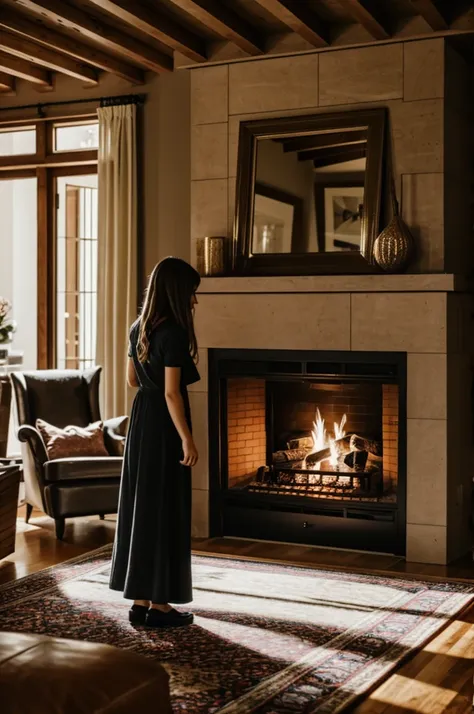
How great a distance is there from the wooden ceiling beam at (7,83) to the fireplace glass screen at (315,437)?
2.94m

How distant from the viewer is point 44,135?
7.68 metres

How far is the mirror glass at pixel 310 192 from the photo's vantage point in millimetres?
6012

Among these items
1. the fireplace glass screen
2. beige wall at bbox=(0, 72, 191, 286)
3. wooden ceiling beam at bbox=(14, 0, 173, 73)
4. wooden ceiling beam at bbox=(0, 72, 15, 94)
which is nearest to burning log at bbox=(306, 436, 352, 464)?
the fireplace glass screen

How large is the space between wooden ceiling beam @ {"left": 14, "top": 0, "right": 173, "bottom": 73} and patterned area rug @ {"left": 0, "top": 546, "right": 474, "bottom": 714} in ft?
9.92

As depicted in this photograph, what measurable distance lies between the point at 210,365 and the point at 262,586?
5.49ft

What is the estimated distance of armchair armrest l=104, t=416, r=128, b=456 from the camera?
667cm

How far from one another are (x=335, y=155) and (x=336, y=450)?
70.5 inches

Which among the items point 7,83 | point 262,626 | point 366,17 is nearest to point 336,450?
point 262,626

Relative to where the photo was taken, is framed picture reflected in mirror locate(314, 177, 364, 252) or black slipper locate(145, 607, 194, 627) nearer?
black slipper locate(145, 607, 194, 627)

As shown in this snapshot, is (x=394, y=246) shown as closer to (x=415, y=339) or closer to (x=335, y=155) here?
(x=415, y=339)

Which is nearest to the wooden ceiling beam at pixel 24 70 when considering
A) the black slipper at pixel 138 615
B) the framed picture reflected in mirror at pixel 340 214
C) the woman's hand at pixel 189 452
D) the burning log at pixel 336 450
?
the framed picture reflected in mirror at pixel 340 214

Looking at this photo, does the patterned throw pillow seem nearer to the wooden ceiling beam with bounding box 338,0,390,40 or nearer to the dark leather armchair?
the dark leather armchair

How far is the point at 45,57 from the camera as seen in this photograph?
664cm

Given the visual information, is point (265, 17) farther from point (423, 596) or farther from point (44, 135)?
point (423, 596)
